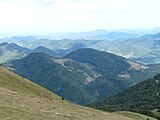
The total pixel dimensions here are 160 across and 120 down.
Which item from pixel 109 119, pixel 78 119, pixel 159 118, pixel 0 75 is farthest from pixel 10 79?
pixel 159 118

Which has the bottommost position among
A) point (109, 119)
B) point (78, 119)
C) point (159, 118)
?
point (159, 118)

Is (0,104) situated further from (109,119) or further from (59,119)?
(109,119)

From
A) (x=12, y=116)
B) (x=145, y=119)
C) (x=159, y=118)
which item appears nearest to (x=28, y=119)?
(x=12, y=116)

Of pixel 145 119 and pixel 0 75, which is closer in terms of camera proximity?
pixel 0 75

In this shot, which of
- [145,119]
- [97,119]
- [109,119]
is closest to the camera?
[97,119]

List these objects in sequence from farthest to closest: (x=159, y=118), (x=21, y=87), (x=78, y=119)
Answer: (x=159, y=118) → (x=21, y=87) → (x=78, y=119)

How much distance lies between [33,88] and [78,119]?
47.0m

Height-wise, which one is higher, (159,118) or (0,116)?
(0,116)

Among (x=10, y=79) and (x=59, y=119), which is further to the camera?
(x=10, y=79)

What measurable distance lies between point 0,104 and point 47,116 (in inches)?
304

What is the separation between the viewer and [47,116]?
54219 millimetres

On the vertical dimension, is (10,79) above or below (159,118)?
above

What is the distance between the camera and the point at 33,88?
104 metres

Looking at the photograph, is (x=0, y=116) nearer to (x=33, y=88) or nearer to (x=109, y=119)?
(x=109, y=119)
